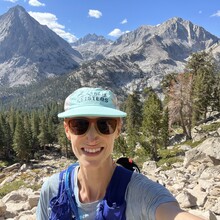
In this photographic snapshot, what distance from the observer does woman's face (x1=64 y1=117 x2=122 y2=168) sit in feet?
10.3

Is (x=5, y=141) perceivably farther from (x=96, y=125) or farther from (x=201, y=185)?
(x=96, y=125)

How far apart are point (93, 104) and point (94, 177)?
30.3 inches

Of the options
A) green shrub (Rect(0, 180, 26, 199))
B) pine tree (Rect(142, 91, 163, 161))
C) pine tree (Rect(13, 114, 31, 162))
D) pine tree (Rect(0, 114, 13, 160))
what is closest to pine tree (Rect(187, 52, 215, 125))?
pine tree (Rect(142, 91, 163, 161))

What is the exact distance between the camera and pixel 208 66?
6144 centimetres

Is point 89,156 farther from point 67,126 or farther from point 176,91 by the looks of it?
point 176,91

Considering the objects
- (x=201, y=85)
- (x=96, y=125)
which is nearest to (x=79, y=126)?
(x=96, y=125)

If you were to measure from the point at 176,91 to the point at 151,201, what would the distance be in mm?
40818

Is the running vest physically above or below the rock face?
above

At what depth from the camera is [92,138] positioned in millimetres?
3213

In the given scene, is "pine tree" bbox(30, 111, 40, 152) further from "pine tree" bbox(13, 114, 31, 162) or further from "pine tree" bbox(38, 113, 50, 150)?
"pine tree" bbox(13, 114, 31, 162)

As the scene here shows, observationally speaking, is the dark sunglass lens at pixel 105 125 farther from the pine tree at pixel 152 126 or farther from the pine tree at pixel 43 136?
the pine tree at pixel 43 136

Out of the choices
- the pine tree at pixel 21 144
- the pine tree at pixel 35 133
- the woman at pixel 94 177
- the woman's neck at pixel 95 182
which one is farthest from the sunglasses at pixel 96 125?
the pine tree at pixel 35 133

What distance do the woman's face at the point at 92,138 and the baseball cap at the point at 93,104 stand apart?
153 mm

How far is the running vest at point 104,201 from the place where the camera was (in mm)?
2768
